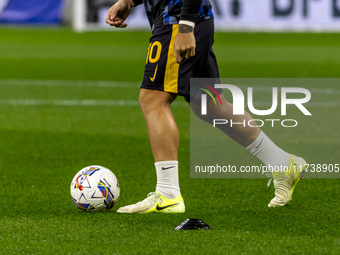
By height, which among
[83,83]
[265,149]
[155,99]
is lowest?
[83,83]

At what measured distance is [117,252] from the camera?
4434 millimetres

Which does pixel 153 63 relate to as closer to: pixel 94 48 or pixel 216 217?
pixel 216 217

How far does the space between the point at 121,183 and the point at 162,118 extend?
4.52ft

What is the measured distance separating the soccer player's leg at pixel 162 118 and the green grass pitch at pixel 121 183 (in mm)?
137

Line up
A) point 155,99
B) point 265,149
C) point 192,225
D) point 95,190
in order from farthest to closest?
point 265,149, point 95,190, point 155,99, point 192,225

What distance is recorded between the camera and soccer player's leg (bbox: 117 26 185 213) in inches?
210

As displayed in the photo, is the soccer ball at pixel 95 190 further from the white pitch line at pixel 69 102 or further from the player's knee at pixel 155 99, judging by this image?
the white pitch line at pixel 69 102

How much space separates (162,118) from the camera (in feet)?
17.9

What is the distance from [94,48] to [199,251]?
2175 cm

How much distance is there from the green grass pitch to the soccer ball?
83 mm

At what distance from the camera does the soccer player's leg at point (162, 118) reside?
5.34m

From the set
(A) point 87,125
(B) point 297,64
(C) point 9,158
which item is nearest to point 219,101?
(C) point 9,158

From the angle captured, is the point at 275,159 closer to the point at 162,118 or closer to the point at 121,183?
the point at 162,118

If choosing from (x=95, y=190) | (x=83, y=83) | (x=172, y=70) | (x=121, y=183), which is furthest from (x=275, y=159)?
(x=83, y=83)
